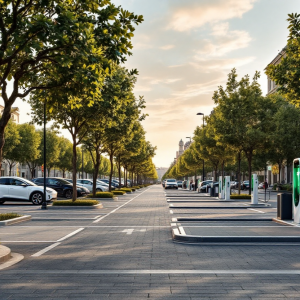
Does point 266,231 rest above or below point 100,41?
below

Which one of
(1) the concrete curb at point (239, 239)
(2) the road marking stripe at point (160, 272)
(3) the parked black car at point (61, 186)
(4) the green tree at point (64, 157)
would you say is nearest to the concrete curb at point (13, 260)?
(2) the road marking stripe at point (160, 272)

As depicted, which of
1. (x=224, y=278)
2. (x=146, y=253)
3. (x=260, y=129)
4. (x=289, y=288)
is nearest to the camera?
(x=289, y=288)

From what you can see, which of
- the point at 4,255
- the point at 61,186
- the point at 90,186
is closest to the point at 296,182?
the point at 4,255

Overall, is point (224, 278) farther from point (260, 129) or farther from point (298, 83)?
point (260, 129)

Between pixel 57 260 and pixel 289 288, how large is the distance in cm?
434

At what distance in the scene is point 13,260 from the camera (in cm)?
827

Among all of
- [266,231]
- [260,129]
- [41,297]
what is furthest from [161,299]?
[260,129]

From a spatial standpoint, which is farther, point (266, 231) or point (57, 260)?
point (266, 231)

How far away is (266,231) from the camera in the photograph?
486 inches

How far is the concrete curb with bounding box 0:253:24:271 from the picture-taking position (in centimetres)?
775

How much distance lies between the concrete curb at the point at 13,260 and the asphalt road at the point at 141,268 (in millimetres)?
138

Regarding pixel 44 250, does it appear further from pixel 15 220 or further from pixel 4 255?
pixel 15 220

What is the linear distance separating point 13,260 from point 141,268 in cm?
256

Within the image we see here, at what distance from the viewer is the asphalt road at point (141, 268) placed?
5879 mm
